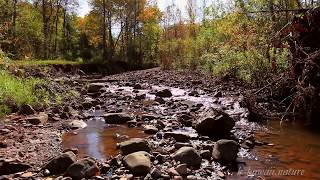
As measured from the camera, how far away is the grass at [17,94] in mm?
12258

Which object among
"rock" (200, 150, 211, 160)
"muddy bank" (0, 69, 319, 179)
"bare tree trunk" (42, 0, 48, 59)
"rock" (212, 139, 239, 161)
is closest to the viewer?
"muddy bank" (0, 69, 319, 179)

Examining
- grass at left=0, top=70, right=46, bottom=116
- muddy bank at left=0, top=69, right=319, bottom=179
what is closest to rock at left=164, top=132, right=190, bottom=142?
muddy bank at left=0, top=69, right=319, bottom=179

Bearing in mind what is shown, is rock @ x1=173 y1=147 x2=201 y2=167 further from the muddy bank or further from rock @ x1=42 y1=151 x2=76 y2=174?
rock @ x1=42 y1=151 x2=76 y2=174

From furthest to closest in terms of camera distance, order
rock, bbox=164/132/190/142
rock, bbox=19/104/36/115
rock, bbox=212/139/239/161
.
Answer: rock, bbox=19/104/36/115 < rock, bbox=164/132/190/142 < rock, bbox=212/139/239/161

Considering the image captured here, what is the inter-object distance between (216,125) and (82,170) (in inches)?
166

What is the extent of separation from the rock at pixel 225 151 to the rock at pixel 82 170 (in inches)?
97.9

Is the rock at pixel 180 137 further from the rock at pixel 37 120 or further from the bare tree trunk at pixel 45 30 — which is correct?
the bare tree trunk at pixel 45 30

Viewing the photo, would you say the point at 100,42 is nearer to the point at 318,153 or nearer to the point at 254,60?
the point at 254,60

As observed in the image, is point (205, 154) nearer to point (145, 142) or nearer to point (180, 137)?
point (145, 142)

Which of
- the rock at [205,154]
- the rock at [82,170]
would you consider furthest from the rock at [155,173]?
the rock at [205,154]

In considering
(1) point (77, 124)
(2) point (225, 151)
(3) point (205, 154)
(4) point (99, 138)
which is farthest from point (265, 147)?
(1) point (77, 124)

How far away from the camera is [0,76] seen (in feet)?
44.5

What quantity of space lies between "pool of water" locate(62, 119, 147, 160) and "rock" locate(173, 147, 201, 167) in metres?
1.58

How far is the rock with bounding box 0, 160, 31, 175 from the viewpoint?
6.85 meters
